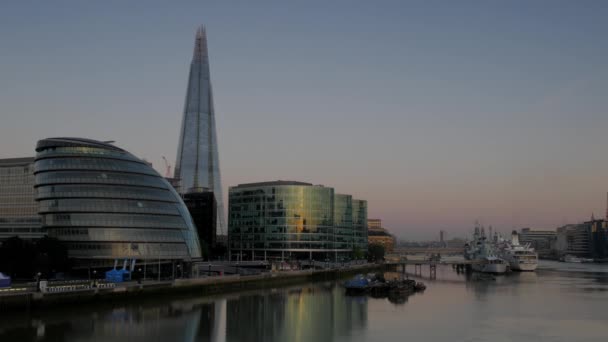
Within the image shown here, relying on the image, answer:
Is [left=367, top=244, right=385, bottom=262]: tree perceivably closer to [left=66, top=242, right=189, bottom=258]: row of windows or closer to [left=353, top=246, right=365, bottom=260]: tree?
[left=353, top=246, right=365, bottom=260]: tree

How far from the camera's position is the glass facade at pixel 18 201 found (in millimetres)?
86688

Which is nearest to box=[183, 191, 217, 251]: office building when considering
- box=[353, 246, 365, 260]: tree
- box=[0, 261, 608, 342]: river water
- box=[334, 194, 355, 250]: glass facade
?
box=[334, 194, 355, 250]: glass facade

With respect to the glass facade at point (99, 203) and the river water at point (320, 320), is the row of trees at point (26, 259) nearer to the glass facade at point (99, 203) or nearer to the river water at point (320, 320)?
the glass facade at point (99, 203)

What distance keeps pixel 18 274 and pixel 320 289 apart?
43554 millimetres

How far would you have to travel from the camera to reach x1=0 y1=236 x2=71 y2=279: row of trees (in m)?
69.3

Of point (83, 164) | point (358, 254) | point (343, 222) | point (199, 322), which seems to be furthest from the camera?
point (343, 222)

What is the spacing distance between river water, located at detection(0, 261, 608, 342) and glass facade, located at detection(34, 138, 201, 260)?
15313mm

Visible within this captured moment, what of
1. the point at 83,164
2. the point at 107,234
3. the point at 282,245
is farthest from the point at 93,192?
the point at 282,245

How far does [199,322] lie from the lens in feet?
176

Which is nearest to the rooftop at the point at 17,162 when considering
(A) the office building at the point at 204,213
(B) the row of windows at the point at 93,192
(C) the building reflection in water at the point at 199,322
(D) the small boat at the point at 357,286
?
(B) the row of windows at the point at 93,192

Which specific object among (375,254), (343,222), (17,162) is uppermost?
(17,162)

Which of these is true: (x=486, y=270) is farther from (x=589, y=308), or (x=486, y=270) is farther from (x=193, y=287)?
(x=193, y=287)

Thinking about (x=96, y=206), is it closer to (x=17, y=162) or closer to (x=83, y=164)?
(x=83, y=164)

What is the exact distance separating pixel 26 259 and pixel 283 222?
8776 cm
